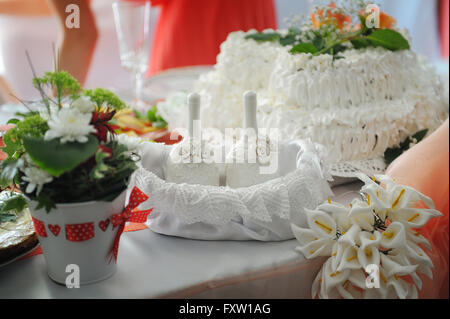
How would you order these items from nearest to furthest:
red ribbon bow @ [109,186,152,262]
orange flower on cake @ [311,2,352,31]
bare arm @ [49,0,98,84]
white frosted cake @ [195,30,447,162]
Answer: red ribbon bow @ [109,186,152,262] < white frosted cake @ [195,30,447,162] < orange flower on cake @ [311,2,352,31] < bare arm @ [49,0,98,84]

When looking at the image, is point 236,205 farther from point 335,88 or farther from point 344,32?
point 344,32

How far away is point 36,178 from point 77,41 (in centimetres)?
107

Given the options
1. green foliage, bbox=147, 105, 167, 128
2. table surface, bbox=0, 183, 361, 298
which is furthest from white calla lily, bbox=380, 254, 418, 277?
green foliage, bbox=147, 105, 167, 128

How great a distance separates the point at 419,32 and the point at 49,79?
1.87 metres

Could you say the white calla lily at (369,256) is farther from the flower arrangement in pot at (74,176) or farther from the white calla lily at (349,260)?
the flower arrangement in pot at (74,176)

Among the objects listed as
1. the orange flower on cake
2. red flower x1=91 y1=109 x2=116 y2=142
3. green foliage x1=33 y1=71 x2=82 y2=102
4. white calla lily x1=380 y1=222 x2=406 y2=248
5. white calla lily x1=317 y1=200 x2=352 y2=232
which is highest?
the orange flower on cake

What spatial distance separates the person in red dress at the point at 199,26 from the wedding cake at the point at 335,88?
77 cm

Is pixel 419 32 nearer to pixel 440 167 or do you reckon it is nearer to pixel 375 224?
pixel 440 167

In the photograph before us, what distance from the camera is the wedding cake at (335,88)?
0.87m

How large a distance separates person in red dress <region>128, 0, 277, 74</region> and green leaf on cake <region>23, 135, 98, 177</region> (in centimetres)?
136

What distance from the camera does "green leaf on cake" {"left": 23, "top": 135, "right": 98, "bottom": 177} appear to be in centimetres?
47

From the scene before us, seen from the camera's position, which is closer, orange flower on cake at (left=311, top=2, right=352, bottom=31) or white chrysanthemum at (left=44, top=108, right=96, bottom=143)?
white chrysanthemum at (left=44, top=108, right=96, bottom=143)

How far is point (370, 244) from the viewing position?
1.92 ft

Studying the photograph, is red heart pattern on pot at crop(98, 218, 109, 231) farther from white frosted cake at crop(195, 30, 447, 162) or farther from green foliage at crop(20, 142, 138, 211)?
white frosted cake at crop(195, 30, 447, 162)
